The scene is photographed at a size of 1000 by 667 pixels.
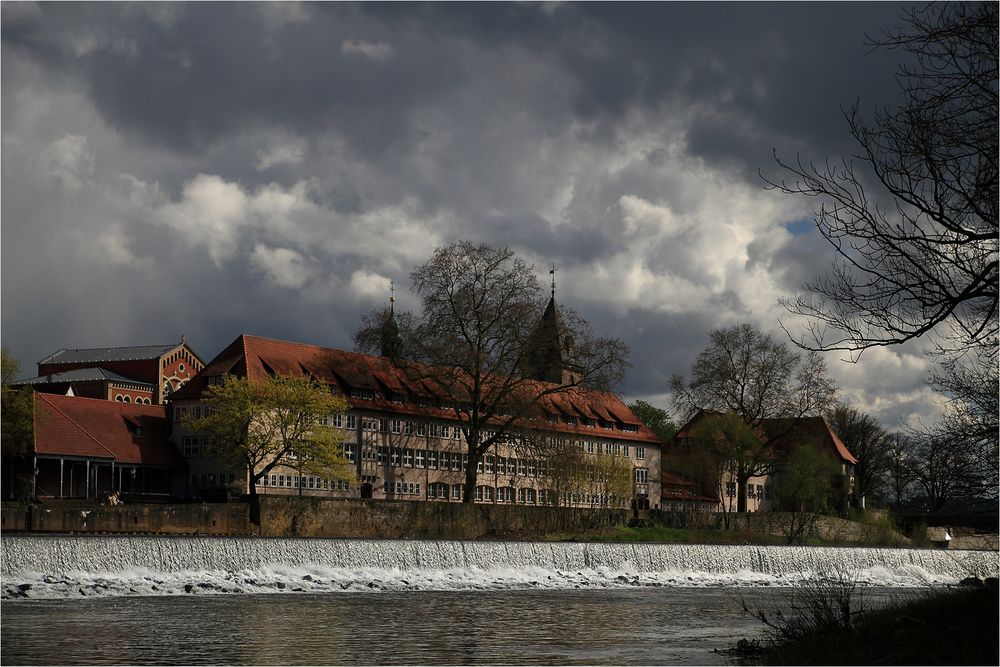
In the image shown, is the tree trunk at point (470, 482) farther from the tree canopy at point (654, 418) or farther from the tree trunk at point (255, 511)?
the tree canopy at point (654, 418)

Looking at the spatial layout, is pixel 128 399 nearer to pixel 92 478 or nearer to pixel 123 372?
pixel 123 372

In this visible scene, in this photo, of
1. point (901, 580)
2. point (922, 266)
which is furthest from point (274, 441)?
point (922, 266)

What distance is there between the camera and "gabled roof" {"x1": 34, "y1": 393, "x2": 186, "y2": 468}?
2712 inches

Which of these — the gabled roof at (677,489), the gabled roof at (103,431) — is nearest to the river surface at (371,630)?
the gabled roof at (103,431)

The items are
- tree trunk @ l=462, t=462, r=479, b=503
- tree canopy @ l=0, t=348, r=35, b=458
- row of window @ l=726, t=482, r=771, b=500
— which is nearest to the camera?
tree canopy @ l=0, t=348, r=35, b=458

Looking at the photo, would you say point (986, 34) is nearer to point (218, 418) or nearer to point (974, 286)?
point (974, 286)

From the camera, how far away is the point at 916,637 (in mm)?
15078

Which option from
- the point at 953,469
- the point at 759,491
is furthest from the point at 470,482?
the point at 759,491

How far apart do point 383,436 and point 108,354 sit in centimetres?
5469

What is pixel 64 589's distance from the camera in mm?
34094

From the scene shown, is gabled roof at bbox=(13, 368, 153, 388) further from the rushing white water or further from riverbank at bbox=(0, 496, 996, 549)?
the rushing white water

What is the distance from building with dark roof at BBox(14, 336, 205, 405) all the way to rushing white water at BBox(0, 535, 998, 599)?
227 feet

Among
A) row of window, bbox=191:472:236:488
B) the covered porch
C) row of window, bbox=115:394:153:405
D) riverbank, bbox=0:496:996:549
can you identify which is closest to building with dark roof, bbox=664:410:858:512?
riverbank, bbox=0:496:996:549

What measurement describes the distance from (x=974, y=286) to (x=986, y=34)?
9.50 feet
